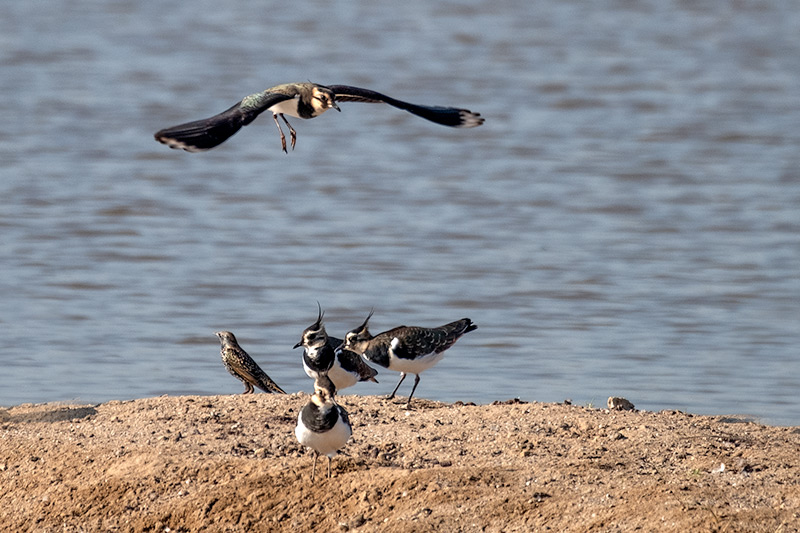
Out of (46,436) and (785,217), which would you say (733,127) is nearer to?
(785,217)

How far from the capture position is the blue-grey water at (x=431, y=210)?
35.5ft

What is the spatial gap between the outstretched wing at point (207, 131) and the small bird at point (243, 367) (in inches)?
97.3

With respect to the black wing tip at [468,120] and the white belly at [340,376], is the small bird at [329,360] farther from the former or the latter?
the black wing tip at [468,120]

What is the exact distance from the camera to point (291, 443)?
7457 millimetres

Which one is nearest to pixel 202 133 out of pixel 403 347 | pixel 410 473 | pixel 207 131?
pixel 207 131

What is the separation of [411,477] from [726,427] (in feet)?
6.90

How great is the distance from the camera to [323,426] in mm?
6652

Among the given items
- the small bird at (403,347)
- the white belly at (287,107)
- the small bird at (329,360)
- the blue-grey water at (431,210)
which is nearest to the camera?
the white belly at (287,107)

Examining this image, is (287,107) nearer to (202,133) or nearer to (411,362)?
(202,133)

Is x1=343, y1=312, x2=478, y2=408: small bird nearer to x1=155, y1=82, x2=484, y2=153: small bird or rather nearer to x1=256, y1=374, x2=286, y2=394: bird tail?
x1=256, y1=374, x2=286, y2=394: bird tail

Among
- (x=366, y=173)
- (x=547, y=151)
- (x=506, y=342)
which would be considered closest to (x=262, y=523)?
(x=506, y=342)

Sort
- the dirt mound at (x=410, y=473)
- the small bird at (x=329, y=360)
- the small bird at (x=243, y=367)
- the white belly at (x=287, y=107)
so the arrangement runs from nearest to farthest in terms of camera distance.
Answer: the dirt mound at (x=410, y=473)
the white belly at (x=287, y=107)
the small bird at (x=329, y=360)
the small bird at (x=243, y=367)

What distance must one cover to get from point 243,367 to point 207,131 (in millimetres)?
2735

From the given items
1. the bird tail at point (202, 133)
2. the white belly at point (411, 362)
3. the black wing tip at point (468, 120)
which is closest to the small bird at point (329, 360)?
the white belly at point (411, 362)
